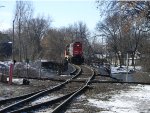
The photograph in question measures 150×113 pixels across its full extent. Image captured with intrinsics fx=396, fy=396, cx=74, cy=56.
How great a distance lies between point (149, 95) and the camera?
58.8 feet

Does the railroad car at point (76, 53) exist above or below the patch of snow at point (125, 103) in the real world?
above

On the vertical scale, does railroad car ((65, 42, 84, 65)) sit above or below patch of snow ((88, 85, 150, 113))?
above

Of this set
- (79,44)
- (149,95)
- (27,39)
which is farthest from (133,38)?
(149,95)

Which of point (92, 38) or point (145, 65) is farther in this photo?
point (92, 38)

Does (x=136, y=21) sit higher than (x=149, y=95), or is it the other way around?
(x=136, y=21)

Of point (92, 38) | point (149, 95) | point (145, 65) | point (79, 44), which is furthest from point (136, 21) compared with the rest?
point (92, 38)

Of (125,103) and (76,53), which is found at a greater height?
(76,53)

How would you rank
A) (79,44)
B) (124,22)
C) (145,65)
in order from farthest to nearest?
(145,65) < (79,44) < (124,22)

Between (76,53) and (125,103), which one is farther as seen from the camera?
(76,53)

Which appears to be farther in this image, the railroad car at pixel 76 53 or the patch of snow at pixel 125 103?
the railroad car at pixel 76 53

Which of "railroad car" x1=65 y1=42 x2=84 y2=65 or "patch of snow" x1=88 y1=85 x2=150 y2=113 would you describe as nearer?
"patch of snow" x1=88 y1=85 x2=150 y2=113

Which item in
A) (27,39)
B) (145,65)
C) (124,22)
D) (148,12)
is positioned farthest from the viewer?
(27,39)

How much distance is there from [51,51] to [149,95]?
89.5 meters

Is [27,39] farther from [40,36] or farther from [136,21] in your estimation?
[136,21]
